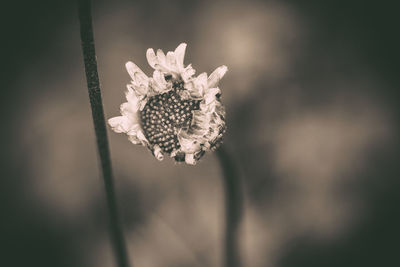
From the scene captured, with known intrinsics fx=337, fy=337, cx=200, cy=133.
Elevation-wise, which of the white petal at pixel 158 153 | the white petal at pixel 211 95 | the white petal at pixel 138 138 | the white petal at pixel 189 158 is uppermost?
the white petal at pixel 211 95

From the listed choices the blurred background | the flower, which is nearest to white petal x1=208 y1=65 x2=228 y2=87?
the flower

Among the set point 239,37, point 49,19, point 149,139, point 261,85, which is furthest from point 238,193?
point 49,19

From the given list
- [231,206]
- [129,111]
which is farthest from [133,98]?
[231,206]

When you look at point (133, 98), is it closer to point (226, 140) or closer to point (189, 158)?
point (189, 158)

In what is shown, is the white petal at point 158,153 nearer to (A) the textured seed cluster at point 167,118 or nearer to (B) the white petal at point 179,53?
(A) the textured seed cluster at point 167,118

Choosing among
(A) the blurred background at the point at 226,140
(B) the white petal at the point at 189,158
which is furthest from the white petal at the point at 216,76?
(A) the blurred background at the point at 226,140

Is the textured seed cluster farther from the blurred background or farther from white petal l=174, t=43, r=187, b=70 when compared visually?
the blurred background
